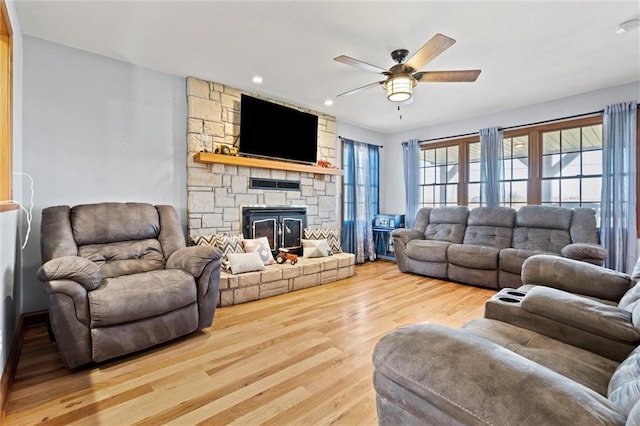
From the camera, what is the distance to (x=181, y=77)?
361 centimetres

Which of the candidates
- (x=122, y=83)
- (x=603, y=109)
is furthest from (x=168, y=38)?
(x=603, y=109)

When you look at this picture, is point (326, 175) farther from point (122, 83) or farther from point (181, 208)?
point (122, 83)

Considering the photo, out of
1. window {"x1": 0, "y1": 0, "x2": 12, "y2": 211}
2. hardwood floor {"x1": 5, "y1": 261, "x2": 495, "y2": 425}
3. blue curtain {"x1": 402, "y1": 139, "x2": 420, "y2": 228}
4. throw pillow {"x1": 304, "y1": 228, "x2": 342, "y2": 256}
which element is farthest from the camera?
Result: blue curtain {"x1": 402, "y1": 139, "x2": 420, "y2": 228}

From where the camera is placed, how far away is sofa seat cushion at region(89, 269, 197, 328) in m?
1.98

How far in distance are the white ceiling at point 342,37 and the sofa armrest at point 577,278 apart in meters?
1.94

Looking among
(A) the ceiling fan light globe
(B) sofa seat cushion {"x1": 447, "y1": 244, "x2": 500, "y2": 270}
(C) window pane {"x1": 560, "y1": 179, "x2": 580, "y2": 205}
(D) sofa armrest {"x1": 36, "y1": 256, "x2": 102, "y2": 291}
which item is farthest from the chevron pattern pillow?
(C) window pane {"x1": 560, "y1": 179, "x2": 580, "y2": 205}

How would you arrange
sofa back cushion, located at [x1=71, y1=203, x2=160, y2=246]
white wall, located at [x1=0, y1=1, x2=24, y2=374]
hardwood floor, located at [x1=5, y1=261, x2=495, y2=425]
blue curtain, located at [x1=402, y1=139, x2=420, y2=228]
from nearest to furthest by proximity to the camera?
hardwood floor, located at [x1=5, y1=261, x2=495, y2=425] → white wall, located at [x1=0, y1=1, x2=24, y2=374] → sofa back cushion, located at [x1=71, y1=203, x2=160, y2=246] → blue curtain, located at [x1=402, y1=139, x2=420, y2=228]

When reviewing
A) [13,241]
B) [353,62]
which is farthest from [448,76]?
[13,241]

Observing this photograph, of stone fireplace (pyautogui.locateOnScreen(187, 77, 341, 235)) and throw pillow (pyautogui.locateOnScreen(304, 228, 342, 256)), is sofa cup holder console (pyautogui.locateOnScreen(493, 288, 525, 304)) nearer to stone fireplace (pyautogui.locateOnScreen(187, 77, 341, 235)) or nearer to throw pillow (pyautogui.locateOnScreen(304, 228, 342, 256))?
throw pillow (pyautogui.locateOnScreen(304, 228, 342, 256))

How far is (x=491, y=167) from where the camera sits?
4887mm

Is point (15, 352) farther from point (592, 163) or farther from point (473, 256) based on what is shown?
point (592, 163)

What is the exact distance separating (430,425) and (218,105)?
12.8 feet

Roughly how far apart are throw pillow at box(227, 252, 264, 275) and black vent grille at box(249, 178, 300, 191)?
1061 millimetres

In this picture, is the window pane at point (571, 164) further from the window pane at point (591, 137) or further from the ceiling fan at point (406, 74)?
the ceiling fan at point (406, 74)
